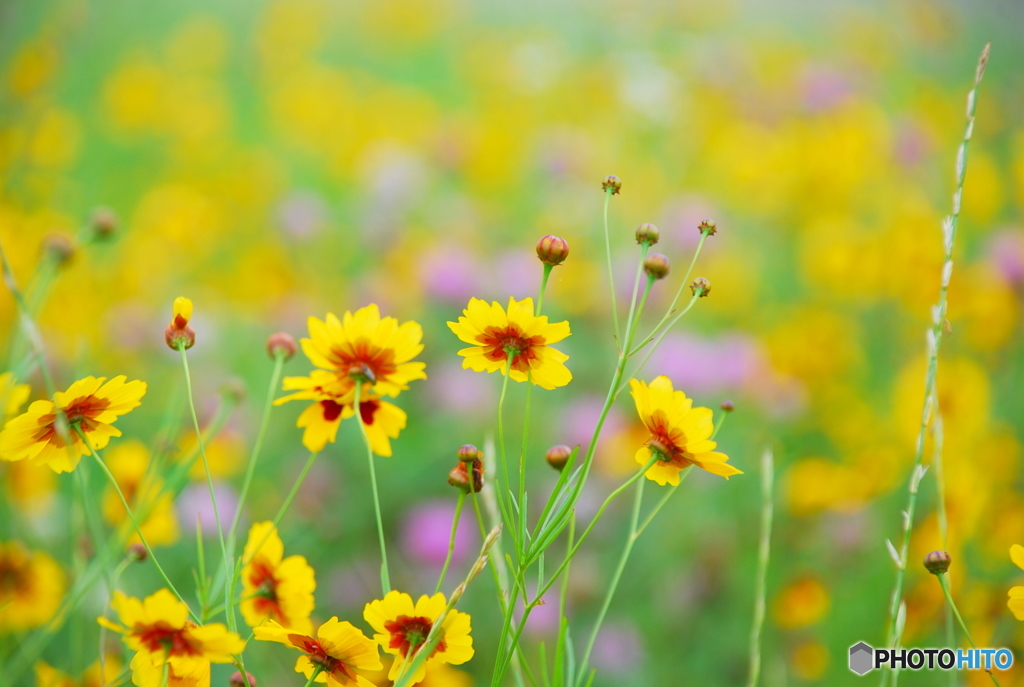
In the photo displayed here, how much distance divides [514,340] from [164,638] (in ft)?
0.64

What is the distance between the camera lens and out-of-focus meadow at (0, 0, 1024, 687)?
0.92m

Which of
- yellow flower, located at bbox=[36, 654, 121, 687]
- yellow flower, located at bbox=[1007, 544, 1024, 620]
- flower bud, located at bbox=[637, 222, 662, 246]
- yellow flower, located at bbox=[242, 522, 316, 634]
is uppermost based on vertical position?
Result: flower bud, located at bbox=[637, 222, 662, 246]

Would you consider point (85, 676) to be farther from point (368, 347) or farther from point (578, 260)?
point (578, 260)

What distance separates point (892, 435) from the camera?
1.14 metres

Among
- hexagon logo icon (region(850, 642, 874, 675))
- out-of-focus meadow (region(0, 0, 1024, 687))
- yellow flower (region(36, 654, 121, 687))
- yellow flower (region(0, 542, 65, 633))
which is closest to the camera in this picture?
yellow flower (region(36, 654, 121, 687))

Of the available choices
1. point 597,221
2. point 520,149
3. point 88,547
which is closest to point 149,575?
point 88,547

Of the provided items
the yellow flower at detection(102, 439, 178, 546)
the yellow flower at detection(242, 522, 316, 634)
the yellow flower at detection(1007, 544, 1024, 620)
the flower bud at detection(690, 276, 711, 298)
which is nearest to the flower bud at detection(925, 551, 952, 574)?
the yellow flower at detection(1007, 544, 1024, 620)

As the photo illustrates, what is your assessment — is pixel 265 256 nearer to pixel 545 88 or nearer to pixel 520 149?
pixel 520 149

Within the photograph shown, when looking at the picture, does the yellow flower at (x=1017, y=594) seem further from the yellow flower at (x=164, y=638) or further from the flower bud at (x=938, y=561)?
the yellow flower at (x=164, y=638)

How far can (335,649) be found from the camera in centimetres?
30

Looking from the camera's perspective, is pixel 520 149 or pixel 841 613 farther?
pixel 520 149

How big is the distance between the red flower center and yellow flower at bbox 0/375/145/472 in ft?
0.49

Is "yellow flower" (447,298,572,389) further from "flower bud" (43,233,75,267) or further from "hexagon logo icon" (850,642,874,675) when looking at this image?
"hexagon logo icon" (850,642,874,675)

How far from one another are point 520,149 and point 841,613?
1197 mm
